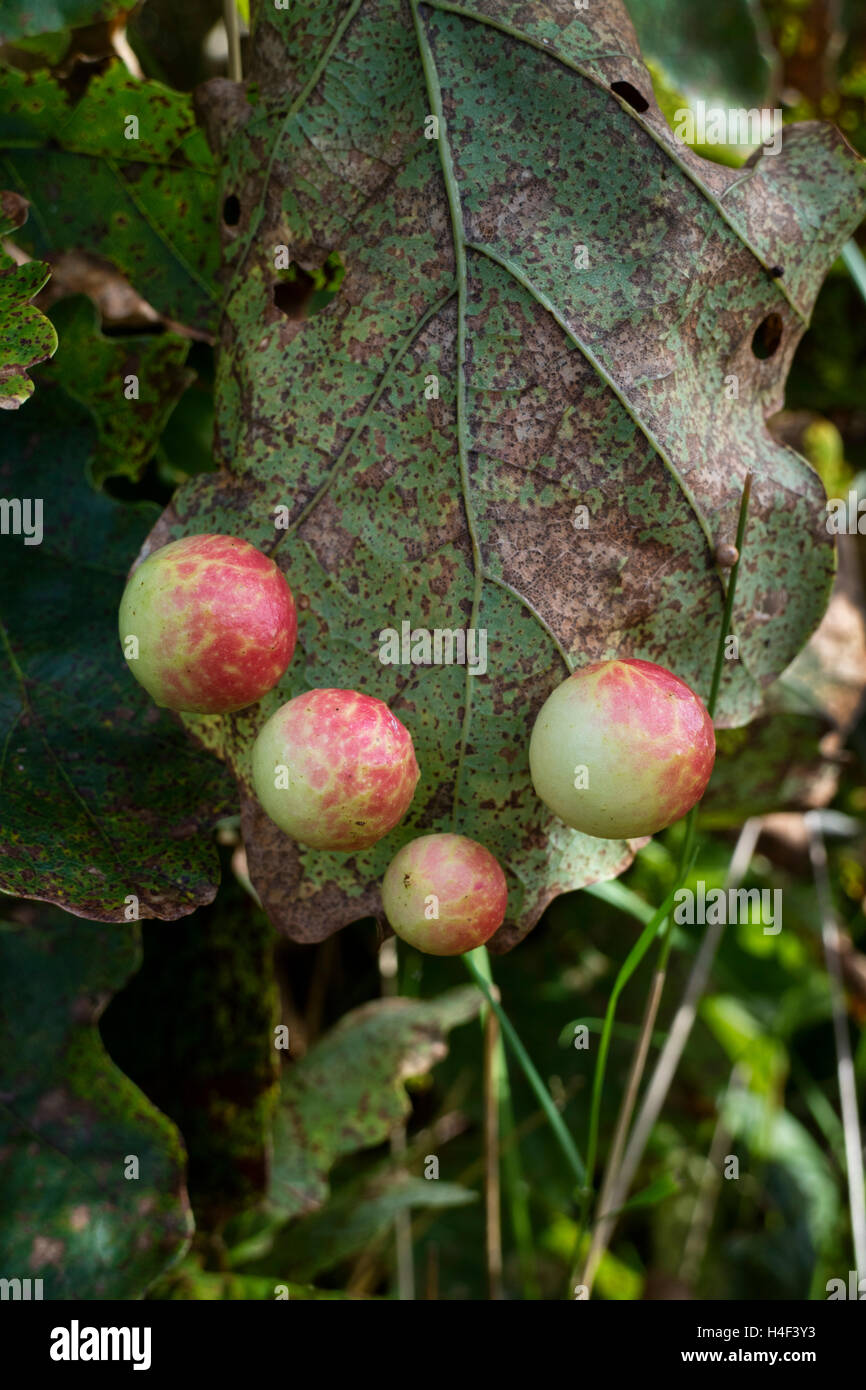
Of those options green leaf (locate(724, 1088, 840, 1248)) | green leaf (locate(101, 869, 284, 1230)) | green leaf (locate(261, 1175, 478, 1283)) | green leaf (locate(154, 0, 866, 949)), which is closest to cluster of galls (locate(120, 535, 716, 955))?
green leaf (locate(154, 0, 866, 949))

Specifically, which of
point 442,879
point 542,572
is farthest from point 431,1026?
point 542,572

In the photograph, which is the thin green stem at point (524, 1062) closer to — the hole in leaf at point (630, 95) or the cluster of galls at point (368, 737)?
the cluster of galls at point (368, 737)

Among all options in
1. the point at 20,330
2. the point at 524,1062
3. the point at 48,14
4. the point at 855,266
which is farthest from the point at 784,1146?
the point at 48,14

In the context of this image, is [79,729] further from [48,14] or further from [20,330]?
[48,14]

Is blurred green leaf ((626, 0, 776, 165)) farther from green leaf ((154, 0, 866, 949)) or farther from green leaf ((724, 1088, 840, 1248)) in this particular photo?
green leaf ((724, 1088, 840, 1248))

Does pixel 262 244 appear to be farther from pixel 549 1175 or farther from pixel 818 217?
pixel 549 1175

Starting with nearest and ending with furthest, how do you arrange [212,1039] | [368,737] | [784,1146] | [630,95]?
[368,737] → [630,95] → [212,1039] → [784,1146]
